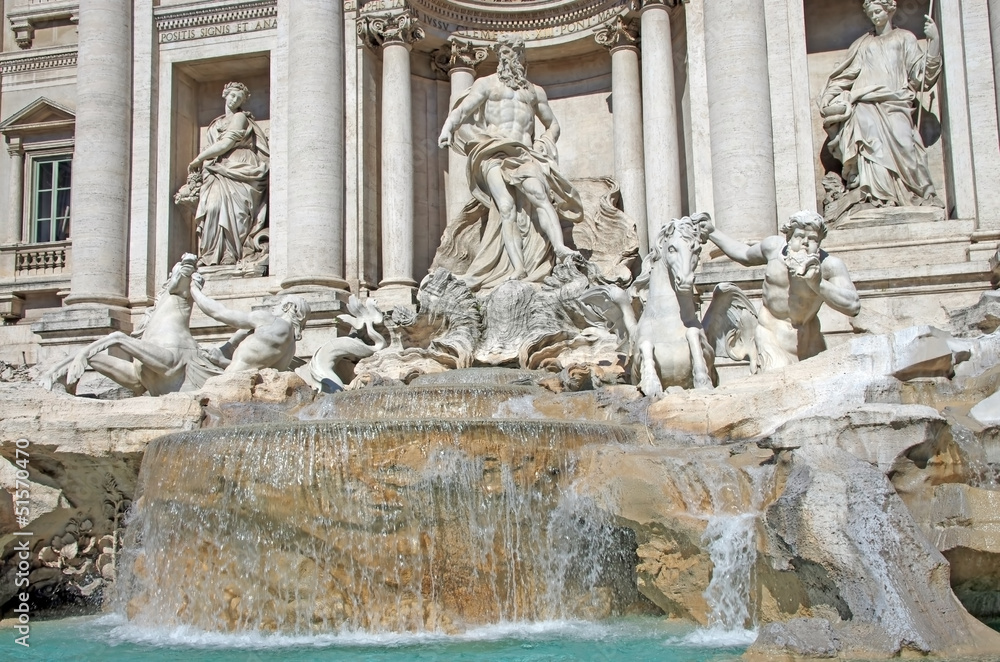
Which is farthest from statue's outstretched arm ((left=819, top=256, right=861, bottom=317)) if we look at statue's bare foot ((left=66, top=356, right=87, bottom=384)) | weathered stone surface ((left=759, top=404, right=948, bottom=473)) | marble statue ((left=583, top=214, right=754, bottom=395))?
statue's bare foot ((left=66, top=356, right=87, bottom=384))

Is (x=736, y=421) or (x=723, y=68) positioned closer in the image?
(x=736, y=421)

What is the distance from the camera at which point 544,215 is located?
14.5 m

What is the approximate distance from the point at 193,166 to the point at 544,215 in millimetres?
5609

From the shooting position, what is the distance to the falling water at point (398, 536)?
7.55 m

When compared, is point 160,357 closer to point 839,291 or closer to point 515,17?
point 839,291

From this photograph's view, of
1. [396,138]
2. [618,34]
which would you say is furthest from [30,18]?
[618,34]

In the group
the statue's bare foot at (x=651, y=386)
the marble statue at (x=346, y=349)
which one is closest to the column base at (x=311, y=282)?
the marble statue at (x=346, y=349)

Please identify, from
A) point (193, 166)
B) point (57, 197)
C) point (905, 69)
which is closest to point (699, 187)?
point (905, 69)

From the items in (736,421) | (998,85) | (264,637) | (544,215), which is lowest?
(264,637)

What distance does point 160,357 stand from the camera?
452 inches

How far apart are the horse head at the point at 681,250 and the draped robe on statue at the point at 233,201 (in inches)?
294

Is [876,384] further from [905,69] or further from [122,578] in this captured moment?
[905,69]

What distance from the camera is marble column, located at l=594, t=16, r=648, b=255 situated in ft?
50.3

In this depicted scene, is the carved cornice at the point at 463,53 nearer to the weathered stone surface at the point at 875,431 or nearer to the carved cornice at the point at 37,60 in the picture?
the carved cornice at the point at 37,60
